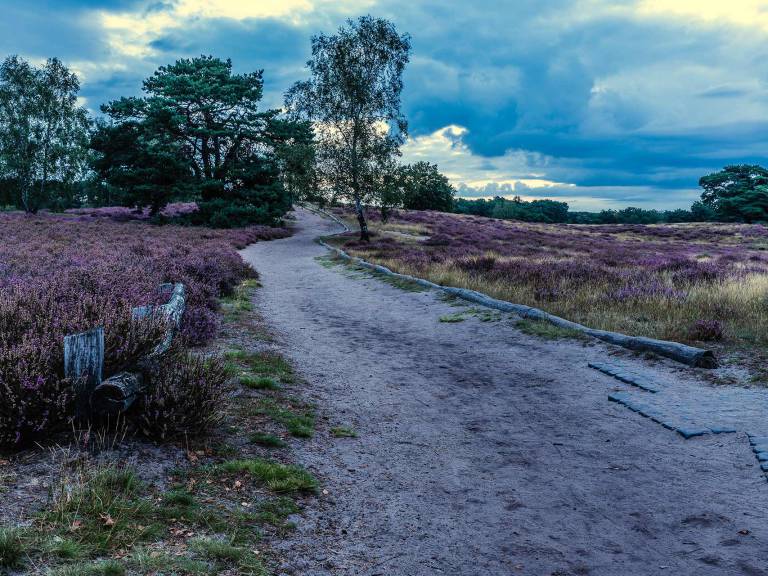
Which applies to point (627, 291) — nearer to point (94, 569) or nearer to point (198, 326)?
point (198, 326)

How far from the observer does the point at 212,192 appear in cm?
4241

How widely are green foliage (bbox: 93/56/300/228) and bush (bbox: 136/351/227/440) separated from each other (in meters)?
36.2

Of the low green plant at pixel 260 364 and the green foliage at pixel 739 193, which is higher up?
the green foliage at pixel 739 193

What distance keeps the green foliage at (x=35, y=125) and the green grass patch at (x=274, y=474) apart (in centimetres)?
4938

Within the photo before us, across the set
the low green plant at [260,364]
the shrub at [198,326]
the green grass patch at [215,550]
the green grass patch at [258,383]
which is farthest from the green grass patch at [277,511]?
the shrub at [198,326]

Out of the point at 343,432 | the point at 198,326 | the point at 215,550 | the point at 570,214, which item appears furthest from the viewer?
the point at 570,214

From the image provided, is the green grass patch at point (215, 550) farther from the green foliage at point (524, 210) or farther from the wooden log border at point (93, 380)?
the green foliage at point (524, 210)

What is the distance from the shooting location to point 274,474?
4.74m

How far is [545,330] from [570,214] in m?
125

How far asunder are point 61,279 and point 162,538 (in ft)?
24.2

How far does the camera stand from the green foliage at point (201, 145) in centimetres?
4044

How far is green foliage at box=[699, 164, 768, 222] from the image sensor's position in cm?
7875

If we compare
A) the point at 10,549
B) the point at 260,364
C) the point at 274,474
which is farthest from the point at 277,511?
the point at 260,364

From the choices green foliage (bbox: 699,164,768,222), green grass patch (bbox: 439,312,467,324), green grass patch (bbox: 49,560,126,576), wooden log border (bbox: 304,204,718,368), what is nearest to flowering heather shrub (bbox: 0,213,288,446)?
green grass patch (bbox: 49,560,126,576)
